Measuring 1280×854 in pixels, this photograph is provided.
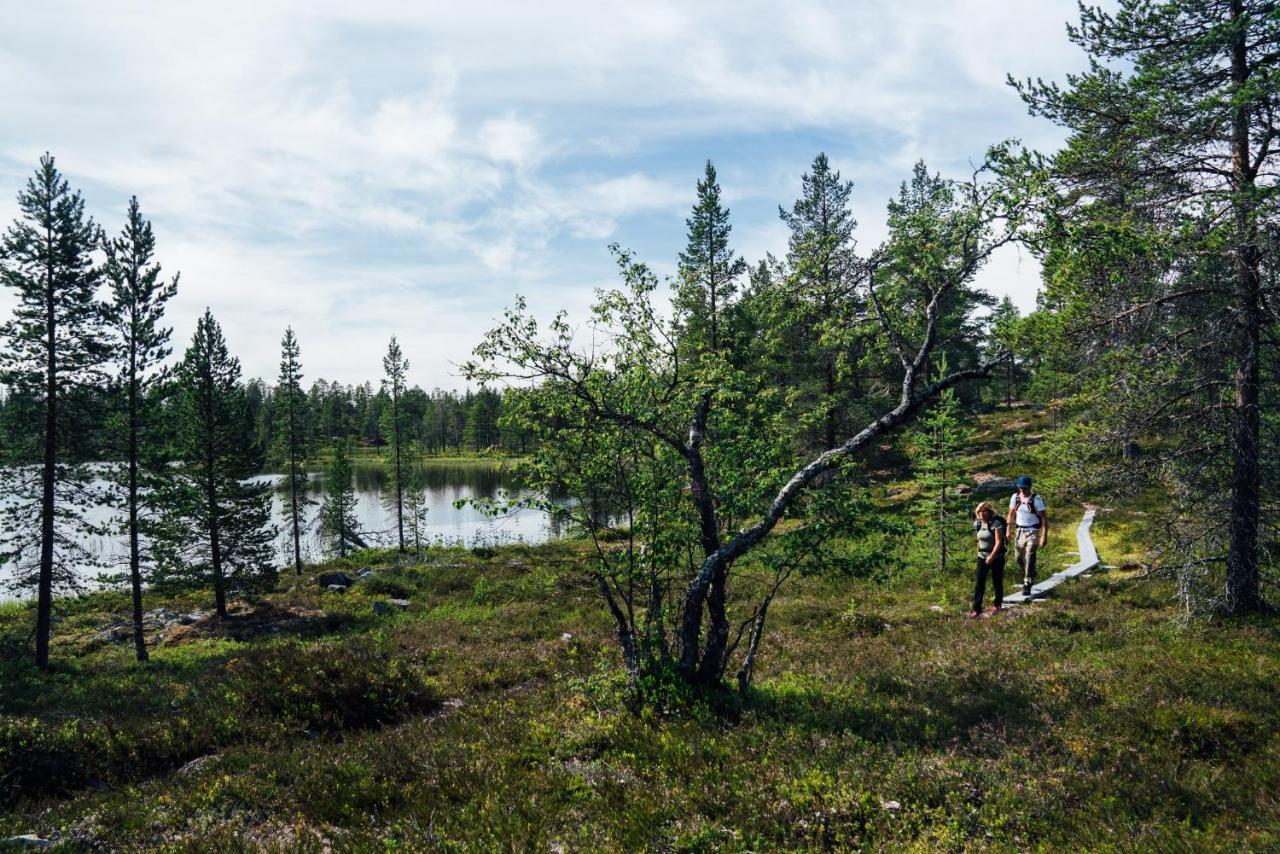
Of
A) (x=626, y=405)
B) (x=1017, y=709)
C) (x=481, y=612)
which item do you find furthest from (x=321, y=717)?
(x=481, y=612)

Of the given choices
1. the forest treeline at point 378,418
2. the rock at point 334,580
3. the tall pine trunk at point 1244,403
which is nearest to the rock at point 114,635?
the rock at point 334,580

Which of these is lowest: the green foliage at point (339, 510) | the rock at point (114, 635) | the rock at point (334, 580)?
the rock at point (114, 635)

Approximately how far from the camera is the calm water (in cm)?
4719

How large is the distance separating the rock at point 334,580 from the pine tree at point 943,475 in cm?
2875

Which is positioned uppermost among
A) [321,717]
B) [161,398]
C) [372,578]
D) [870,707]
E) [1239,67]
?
[1239,67]

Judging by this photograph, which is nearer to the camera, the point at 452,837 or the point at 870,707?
the point at 452,837

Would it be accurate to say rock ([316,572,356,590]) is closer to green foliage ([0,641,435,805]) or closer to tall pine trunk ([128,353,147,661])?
tall pine trunk ([128,353,147,661])

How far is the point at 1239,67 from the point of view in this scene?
404 inches

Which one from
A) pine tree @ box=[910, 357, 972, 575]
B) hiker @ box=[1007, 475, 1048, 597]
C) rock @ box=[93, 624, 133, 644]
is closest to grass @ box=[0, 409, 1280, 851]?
hiker @ box=[1007, 475, 1048, 597]

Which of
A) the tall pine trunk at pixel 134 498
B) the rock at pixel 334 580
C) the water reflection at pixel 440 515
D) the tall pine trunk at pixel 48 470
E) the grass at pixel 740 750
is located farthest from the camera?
the water reflection at pixel 440 515

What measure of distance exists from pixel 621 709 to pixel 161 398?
23.7 meters

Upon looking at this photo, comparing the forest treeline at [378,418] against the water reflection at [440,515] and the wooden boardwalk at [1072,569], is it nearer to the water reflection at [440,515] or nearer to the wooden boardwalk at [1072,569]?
the water reflection at [440,515]

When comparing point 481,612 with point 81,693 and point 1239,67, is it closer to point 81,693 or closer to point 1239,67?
point 81,693

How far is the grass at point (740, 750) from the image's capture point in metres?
5.22
